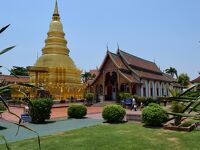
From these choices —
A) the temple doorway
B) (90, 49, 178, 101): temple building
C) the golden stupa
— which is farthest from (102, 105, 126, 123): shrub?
the golden stupa

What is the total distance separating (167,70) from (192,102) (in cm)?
8165

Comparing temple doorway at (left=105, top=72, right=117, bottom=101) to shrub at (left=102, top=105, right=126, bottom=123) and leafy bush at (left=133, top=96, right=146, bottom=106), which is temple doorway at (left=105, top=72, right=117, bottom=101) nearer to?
leafy bush at (left=133, top=96, right=146, bottom=106)

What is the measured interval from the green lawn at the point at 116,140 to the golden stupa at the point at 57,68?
2492 cm

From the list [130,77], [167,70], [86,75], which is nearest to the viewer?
[130,77]

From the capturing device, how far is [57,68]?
42031 mm

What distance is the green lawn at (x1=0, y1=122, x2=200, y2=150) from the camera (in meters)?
10.4

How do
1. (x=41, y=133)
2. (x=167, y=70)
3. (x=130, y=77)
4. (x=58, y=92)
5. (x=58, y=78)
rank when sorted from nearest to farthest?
(x=41, y=133), (x=130, y=77), (x=58, y=92), (x=58, y=78), (x=167, y=70)

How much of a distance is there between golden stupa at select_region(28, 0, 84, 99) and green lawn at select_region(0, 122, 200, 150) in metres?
24.9

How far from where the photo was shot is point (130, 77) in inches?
1357

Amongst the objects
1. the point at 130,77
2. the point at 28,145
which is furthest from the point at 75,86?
the point at 28,145

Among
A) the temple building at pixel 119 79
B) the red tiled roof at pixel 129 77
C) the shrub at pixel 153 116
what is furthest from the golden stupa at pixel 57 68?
the shrub at pixel 153 116

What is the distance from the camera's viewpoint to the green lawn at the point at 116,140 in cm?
1043

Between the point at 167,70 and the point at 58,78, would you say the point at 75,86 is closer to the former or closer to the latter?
the point at 58,78

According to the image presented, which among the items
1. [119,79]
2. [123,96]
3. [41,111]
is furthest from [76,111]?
[119,79]
